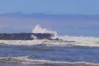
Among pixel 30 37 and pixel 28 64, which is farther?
pixel 30 37

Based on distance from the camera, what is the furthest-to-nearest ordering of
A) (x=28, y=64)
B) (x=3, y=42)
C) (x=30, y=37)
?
(x=30, y=37) < (x=3, y=42) < (x=28, y=64)

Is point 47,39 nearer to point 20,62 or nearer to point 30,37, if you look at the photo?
point 30,37

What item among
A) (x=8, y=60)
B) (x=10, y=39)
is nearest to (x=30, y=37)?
(x=10, y=39)

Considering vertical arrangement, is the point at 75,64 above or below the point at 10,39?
below

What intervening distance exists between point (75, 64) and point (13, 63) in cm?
569

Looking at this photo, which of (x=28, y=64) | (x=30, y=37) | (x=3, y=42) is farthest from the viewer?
(x=30, y=37)

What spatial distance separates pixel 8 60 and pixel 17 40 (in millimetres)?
51885

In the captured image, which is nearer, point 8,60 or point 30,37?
point 8,60

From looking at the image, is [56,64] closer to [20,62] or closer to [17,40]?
[20,62]

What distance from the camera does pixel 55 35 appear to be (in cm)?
10612

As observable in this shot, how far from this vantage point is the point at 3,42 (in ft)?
317

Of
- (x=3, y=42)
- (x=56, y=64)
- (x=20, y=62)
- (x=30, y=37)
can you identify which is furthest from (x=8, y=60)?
(x=30, y=37)

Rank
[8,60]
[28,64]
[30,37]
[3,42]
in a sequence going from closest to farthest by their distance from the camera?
[28,64] → [8,60] → [3,42] → [30,37]

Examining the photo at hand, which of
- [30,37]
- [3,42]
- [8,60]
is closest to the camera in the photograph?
[8,60]
